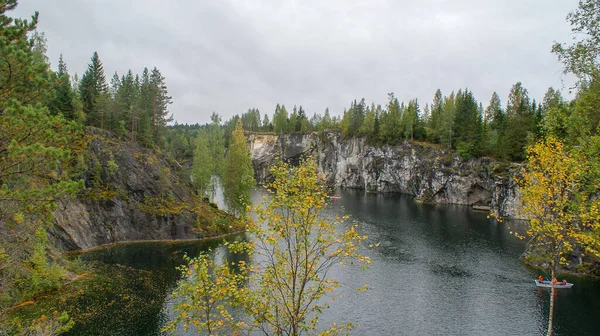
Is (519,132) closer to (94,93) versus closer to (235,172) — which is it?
(235,172)

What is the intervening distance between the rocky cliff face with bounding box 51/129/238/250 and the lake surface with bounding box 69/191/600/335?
311 cm

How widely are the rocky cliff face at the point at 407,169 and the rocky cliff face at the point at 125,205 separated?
2241cm

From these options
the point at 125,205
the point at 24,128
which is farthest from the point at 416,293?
the point at 125,205

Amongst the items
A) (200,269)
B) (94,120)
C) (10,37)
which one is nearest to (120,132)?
(94,120)

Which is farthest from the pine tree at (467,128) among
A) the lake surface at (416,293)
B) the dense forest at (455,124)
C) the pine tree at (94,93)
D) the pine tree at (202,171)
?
the pine tree at (94,93)

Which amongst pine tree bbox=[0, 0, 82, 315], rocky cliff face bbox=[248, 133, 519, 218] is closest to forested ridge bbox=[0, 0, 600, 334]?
pine tree bbox=[0, 0, 82, 315]

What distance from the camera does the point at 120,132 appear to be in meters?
59.8

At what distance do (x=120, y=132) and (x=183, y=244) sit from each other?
22109 mm

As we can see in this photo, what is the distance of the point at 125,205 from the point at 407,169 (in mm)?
80557

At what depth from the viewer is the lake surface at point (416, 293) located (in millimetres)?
29125

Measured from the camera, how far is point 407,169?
11062 cm

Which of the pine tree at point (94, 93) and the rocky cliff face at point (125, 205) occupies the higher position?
the pine tree at point (94, 93)

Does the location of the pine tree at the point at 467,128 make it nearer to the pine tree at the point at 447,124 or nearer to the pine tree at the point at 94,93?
the pine tree at the point at 447,124

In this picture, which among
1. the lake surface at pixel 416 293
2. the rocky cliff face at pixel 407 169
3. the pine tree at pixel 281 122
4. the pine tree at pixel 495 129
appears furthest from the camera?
the pine tree at pixel 281 122
